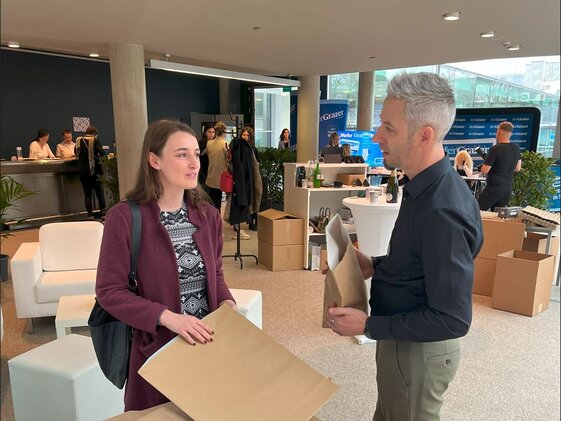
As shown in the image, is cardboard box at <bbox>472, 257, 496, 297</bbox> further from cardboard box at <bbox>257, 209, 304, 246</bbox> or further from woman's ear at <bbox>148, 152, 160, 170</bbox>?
woman's ear at <bbox>148, 152, 160, 170</bbox>

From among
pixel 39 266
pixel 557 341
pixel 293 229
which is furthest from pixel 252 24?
pixel 557 341

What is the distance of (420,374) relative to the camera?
1212 millimetres

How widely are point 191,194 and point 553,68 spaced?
206cm

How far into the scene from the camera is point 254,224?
7.14m

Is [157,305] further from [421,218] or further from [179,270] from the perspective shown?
[421,218]

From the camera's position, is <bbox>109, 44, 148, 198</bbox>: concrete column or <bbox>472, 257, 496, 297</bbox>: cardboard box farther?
<bbox>109, 44, 148, 198</bbox>: concrete column

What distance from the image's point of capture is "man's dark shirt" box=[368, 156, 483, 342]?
3.42 feet

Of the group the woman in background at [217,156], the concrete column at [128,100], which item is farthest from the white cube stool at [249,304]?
the concrete column at [128,100]

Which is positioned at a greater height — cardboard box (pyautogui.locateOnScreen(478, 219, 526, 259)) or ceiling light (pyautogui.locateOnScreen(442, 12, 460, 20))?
ceiling light (pyautogui.locateOnScreen(442, 12, 460, 20))

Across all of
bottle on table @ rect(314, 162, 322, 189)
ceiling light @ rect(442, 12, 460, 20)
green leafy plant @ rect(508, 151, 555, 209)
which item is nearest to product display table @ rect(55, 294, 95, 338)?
bottle on table @ rect(314, 162, 322, 189)

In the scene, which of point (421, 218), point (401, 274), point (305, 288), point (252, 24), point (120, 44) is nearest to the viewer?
point (421, 218)

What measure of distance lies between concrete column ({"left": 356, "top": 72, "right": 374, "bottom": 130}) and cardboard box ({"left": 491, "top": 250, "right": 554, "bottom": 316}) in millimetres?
8813

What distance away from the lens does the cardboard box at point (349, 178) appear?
522 centimetres

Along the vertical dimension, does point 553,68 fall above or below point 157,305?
above
